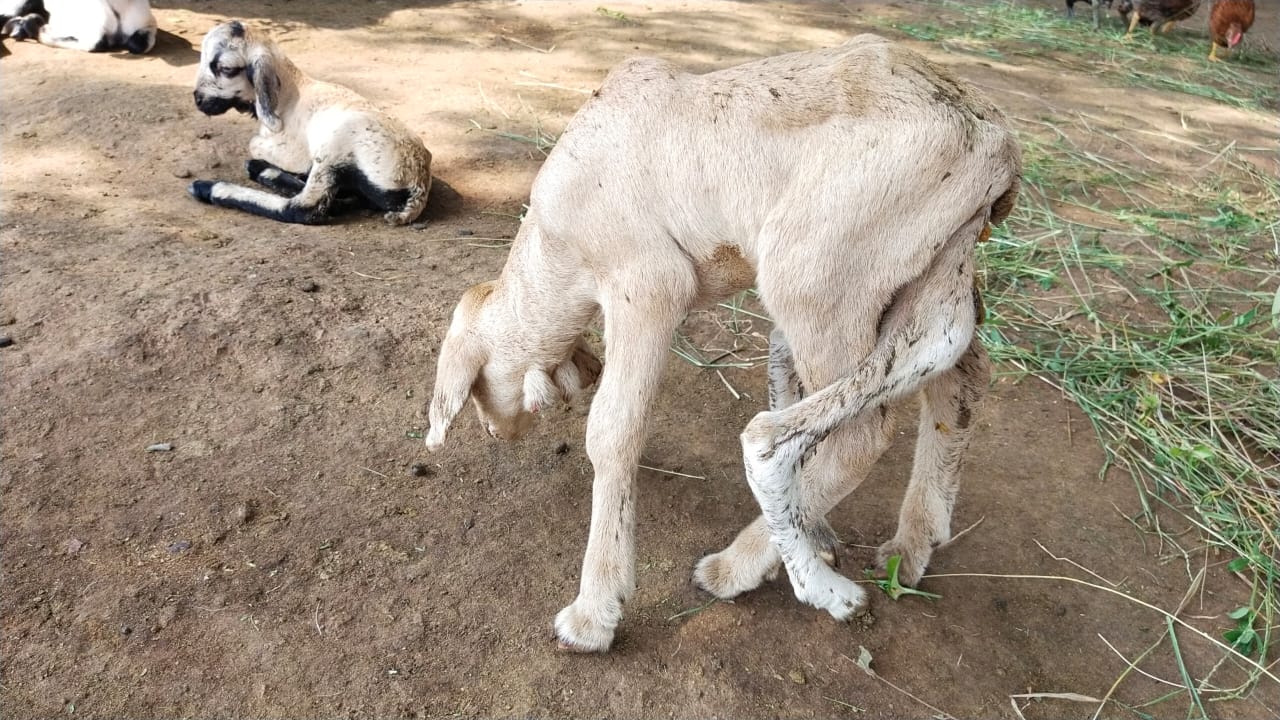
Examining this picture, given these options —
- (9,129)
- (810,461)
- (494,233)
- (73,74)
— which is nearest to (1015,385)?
(810,461)

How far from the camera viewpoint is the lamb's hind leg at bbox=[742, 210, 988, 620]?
269cm

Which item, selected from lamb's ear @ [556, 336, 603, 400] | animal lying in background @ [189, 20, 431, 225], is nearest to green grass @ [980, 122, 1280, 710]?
lamb's ear @ [556, 336, 603, 400]

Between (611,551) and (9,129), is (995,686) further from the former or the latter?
(9,129)

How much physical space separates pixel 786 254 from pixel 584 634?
136 centimetres

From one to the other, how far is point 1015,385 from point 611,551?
8.27 feet

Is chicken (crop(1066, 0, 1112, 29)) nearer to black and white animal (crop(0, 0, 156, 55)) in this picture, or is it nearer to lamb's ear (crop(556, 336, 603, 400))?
lamb's ear (crop(556, 336, 603, 400))

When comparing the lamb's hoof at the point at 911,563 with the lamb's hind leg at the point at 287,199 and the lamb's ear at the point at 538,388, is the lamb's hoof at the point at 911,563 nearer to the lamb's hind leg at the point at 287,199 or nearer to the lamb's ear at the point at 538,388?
the lamb's ear at the point at 538,388

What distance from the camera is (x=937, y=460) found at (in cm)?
326

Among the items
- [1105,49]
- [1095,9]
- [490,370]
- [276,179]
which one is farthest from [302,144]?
[1095,9]

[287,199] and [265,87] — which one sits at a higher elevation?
[265,87]

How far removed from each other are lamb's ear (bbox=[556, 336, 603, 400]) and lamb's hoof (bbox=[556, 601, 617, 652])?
0.88m

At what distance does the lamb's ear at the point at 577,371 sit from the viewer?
135 inches

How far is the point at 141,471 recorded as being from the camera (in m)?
3.56

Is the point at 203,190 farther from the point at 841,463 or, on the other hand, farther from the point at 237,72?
the point at 841,463
